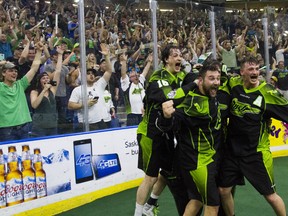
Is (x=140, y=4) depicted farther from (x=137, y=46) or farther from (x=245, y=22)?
(x=245, y=22)

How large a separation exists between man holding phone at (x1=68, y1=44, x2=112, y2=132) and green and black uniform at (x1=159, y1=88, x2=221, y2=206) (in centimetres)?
304

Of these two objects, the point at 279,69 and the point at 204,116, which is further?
the point at 279,69

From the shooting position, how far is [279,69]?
1038 cm

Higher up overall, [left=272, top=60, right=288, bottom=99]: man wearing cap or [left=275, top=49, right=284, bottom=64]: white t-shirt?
[left=275, top=49, right=284, bottom=64]: white t-shirt

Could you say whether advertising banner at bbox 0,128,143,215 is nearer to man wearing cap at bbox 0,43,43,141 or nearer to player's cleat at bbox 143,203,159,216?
man wearing cap at bbox 0,43,43,141

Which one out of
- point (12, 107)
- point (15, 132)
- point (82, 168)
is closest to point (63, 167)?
point (82, 168)

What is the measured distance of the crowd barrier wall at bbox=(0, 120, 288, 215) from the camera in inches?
207

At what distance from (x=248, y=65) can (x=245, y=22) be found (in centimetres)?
708

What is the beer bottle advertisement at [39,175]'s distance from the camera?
5.19 metres

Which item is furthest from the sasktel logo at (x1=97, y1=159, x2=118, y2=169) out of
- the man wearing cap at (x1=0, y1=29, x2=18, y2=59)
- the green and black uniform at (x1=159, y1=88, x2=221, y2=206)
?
the green and black uniform at (x1=159, y1=88, x2=221, y2=206)

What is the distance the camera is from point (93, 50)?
23.0 feet

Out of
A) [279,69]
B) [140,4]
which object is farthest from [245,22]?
[140,4]

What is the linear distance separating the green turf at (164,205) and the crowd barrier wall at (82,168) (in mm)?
160

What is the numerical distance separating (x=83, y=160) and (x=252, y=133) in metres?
2.71
